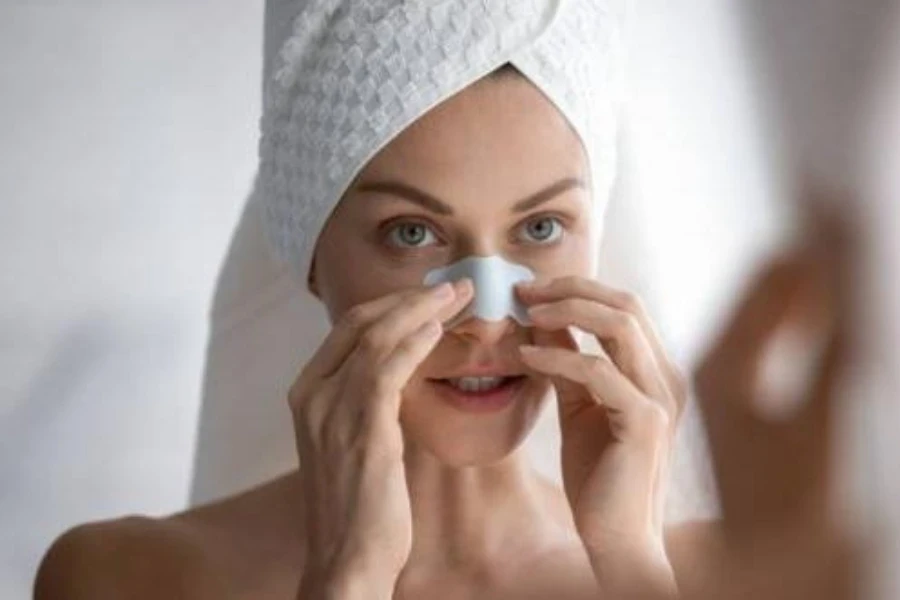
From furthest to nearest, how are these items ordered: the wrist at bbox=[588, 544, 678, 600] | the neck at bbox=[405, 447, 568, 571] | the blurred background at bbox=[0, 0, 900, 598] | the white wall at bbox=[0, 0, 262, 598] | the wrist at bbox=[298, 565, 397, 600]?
the white wall at bbox=[0, 0, 262, 598], the blurred background at bbox=[0, 0, 900, 598], the neck at bbox=[405, 447, 568, 571], the wrist at bbox=[298, 565, 397, 600], the wrist at bbox=[588, 544, 678, 600]

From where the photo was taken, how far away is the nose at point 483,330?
0.95 m

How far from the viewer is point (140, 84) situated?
1629mm

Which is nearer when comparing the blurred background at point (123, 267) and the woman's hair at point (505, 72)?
the woman's hair at point (505, 72)

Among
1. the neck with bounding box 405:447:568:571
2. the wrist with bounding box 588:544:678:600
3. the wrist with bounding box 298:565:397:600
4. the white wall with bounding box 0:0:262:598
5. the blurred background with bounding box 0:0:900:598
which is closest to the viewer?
the wrist with bounding box 588:544:678:600

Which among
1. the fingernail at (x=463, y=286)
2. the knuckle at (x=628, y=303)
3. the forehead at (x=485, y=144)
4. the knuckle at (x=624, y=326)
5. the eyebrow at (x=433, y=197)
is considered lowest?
the knuckle at (x=624, y=326)

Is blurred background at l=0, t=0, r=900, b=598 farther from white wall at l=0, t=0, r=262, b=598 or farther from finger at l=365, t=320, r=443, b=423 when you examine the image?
finger at l=365, t=320, r=443, b=423

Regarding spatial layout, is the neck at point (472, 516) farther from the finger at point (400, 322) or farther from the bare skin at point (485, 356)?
the finger at point (400, 322)

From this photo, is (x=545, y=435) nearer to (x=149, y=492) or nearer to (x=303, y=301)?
(x=303, y=301)

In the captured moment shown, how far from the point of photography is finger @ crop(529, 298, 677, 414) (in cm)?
95

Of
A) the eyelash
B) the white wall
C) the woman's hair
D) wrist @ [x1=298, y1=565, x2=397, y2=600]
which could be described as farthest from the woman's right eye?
the white wall

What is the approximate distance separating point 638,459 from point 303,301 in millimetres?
385

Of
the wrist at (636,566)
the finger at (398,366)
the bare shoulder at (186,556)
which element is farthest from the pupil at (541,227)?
the bare shoulder at (186,556)

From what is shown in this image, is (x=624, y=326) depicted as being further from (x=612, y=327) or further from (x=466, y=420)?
(x=466, y=420)

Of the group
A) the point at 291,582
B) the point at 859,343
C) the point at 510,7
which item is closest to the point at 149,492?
the point at 291,582
